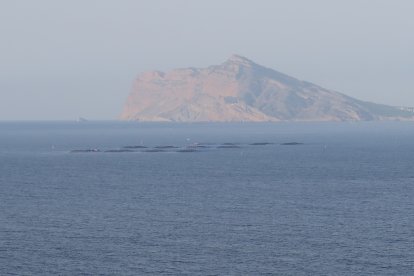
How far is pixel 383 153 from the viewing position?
19662cm

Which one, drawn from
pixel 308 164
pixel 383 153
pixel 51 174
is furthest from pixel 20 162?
pixel 383 153

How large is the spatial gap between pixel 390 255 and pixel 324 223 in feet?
52.6

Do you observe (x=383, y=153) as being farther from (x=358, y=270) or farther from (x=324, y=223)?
(x=358, y=270)

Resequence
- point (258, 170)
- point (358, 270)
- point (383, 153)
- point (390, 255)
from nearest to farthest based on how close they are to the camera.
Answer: point (358, 270)
point (390, 255)
point (258, 170)
point (383, 153)

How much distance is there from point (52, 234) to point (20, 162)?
95108 mm

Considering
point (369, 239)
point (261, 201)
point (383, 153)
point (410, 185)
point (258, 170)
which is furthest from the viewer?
point (383, 153)

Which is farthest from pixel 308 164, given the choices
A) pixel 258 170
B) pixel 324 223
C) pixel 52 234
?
pixel 52 234

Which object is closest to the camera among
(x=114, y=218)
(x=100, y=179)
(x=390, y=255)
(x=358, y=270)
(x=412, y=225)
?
(x=358, y=270)

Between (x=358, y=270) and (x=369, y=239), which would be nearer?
(x=358, y=270)

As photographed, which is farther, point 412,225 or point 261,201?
point 261,201

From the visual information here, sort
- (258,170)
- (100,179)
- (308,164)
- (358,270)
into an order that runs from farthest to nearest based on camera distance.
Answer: (308,164) → (258,170) → (100,179) → (358,270)

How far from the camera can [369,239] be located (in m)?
76.6

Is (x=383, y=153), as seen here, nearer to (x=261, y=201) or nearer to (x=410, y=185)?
(x=410, y=185)

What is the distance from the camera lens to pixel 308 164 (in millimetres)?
163625
